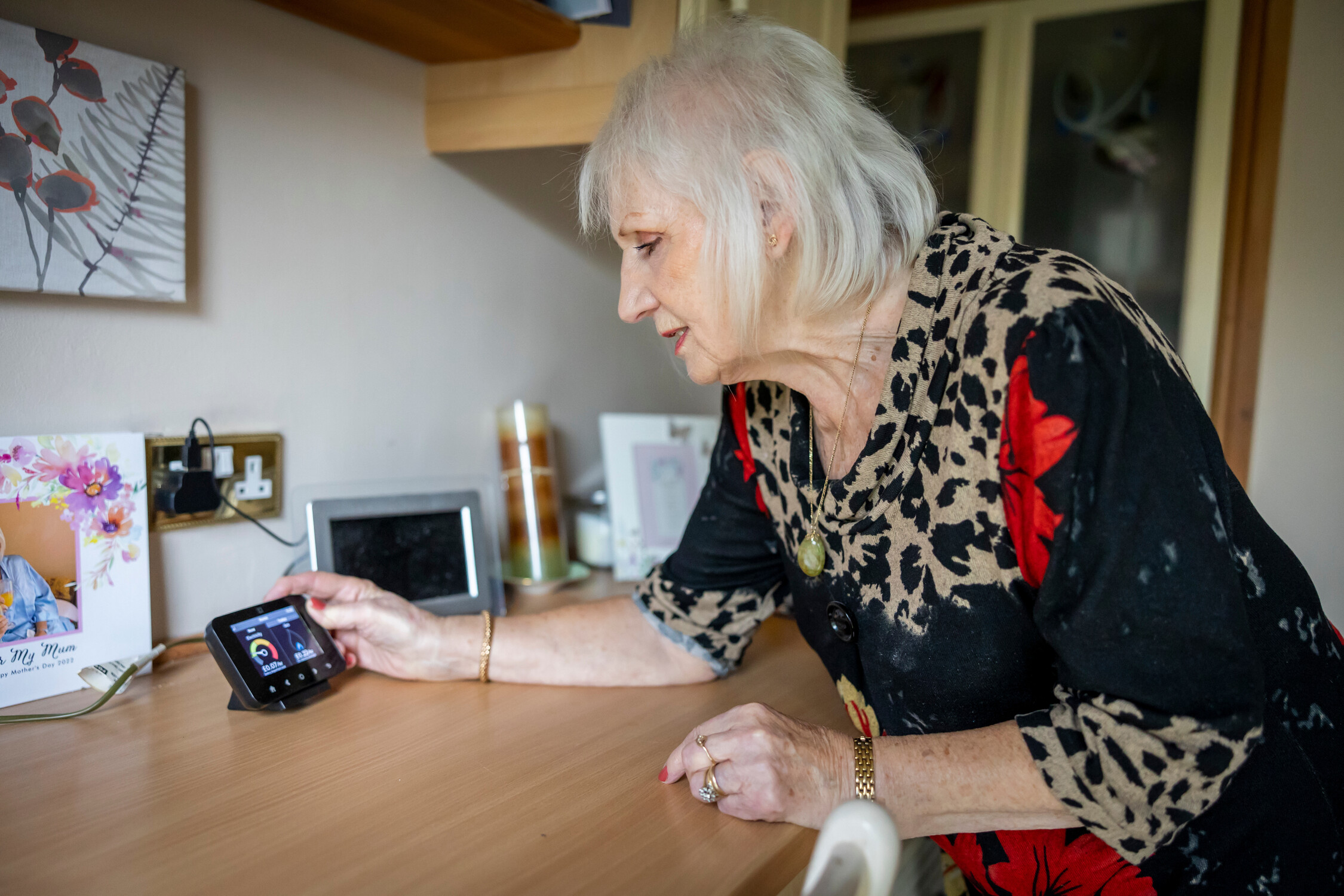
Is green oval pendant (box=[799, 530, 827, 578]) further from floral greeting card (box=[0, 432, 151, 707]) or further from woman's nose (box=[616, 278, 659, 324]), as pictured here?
floral greeting card (box=[0, 432, 151, 707])

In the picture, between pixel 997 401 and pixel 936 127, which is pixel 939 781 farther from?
pixel 936 127

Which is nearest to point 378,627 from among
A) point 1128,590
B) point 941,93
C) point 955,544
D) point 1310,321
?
point 955,544

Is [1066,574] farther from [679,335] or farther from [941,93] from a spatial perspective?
[941,93]

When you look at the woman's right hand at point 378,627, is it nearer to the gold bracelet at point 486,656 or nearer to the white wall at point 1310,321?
the gold bracelet at point 486,656

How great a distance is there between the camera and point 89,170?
2.77 ft

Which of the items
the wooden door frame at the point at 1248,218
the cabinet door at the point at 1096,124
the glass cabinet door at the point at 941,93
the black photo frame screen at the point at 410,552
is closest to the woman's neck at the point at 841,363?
the black photo frame screen at the point at 410,552

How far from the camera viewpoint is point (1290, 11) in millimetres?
1951

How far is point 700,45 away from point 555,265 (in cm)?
74

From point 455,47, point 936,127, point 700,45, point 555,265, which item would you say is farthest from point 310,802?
point 936,127

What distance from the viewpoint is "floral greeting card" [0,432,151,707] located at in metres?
0.80

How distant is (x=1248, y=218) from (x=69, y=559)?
2398 mm

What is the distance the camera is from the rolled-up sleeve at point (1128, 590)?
57 centimetres

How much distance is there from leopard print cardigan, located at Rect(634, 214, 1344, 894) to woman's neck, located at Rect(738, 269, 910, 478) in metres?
0.04

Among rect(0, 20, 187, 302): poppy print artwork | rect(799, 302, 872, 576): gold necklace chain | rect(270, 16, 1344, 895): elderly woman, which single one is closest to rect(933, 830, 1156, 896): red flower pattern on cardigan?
rect(270, 16, 1344, 895): elderly woman
